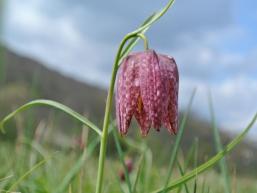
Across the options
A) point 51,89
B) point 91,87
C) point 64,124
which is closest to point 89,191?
point 64,124

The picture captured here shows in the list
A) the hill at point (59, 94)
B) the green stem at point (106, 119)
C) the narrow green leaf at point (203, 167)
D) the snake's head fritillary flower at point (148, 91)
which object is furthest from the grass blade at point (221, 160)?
the hill at point (59, 94)

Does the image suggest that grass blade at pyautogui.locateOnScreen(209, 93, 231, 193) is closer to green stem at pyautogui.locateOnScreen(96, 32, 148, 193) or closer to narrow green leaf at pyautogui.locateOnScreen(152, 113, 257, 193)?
narrow green leaf at pyautogui.locateOnScreen(152, 113, 257, 193)

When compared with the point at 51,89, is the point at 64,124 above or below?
below

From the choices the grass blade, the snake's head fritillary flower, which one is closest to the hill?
the grass blade

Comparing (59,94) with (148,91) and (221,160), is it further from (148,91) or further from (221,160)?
(148,91)

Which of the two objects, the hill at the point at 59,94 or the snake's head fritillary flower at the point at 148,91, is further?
the hill at the point at 59,94

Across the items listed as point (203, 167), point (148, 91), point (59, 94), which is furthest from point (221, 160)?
point (59, 94)

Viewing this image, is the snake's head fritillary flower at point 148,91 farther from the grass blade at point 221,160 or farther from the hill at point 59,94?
the hill at point 59,94

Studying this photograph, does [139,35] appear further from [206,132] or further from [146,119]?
[206,132]
